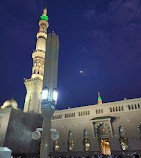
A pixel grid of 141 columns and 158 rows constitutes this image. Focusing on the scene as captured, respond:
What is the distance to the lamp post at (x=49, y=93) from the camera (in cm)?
1247

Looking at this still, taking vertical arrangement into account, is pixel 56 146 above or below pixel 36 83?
below

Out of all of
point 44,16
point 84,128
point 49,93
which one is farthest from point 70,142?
point 44,16

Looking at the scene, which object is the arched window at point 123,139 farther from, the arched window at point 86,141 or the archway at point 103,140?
the arched window at point 86,141

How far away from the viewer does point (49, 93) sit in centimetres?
1423

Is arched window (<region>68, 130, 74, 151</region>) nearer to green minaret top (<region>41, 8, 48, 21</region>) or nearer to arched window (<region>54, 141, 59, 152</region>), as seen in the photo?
arched window (<region>54, 141, 59, 152</region>)

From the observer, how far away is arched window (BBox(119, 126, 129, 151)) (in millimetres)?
23430

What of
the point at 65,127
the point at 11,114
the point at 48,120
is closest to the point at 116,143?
the point at 65,127

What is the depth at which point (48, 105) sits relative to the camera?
13.5 m

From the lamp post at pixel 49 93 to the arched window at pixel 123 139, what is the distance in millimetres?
16072

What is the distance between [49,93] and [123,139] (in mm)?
17370

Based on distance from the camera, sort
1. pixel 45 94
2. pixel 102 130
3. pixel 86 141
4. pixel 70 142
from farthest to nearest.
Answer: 1. pixel 70 142
2. pixel 86 141
3. pixel 102 130
4. pixel 45 94

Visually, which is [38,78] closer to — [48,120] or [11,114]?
[11,114]

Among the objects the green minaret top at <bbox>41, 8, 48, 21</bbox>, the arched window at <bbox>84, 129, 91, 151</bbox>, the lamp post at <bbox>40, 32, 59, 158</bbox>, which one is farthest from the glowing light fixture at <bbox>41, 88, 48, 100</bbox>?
the green minaret top at <bbox>41, 8, 48, 21</bbox>

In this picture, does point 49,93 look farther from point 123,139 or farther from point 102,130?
point 123,139
